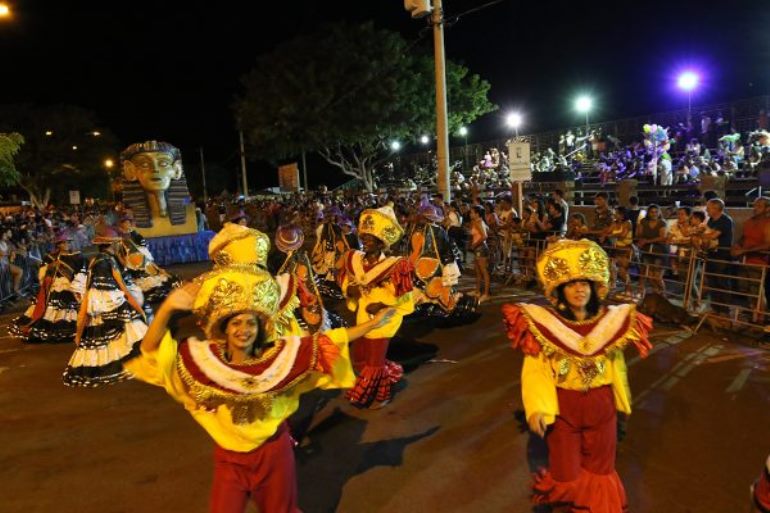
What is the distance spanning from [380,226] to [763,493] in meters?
3.62

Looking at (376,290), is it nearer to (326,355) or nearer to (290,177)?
(326,355)

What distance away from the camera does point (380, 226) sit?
528 centimetres

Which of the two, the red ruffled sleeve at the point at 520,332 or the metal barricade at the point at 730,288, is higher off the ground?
the red ruffled sleeve at the point at 520,332

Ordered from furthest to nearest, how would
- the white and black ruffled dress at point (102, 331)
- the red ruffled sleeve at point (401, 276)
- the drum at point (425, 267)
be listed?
the drum at point (425, 267), the white and black ruffled dress at point (102, 331), the red ruffled sleeve at point (401, 276)

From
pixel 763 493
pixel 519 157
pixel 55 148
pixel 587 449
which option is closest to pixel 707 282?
pixel 519 157

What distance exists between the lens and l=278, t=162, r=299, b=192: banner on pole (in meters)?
31.6

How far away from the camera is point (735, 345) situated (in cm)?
670

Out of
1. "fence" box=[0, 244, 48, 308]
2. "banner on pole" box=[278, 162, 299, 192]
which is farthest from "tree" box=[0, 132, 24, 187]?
"banner on pole" box=[278, 162, 299, 192]

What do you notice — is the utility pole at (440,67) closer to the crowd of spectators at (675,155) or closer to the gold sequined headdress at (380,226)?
the gold sequined headdress at (380,226)

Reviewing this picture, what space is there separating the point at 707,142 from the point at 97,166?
49.5 metres

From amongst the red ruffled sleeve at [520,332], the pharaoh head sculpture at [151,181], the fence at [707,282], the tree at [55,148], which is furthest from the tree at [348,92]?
the tree at [55,148]

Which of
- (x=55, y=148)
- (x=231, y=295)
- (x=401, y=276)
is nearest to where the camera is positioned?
(x=231, y=295)

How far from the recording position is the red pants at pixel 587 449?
3090mm

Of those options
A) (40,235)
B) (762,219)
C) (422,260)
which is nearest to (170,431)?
(422,260)
